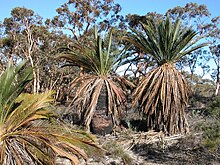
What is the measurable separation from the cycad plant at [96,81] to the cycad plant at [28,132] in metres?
4.92

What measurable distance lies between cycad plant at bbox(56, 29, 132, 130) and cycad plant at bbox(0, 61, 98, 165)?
4.92 m

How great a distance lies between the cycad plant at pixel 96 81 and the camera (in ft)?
35.8

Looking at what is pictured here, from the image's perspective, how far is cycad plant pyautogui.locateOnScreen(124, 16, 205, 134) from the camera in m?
10.5

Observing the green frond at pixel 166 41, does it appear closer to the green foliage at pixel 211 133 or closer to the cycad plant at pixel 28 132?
the green foliage at pixel 211 133

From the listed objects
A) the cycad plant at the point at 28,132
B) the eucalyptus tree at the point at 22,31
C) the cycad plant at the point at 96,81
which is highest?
the eucalyptus tree at the point at 22,31

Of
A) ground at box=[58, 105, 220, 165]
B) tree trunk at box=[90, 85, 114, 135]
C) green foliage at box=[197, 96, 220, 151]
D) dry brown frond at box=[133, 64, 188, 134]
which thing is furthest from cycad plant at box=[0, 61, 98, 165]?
tree trunk at box=[90, 85, 114, 135]

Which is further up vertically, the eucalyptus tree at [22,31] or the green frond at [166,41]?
the eucalyptus tree at [22,31]

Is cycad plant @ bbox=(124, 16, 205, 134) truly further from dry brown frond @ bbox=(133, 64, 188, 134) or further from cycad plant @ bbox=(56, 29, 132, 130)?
cycad plant @ bbox=(56, 29, 132, 130)

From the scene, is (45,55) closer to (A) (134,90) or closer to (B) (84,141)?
(A) (134,90)

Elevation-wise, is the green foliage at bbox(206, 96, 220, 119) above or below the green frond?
below

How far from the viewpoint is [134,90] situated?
1145 centimetres

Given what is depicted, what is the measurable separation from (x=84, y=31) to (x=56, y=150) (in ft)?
70.4

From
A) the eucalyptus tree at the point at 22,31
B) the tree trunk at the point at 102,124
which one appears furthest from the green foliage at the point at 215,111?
the eucalyptus tree at the point at 22,31

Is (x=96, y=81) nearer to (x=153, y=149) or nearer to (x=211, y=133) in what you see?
(x=153, y=149)
